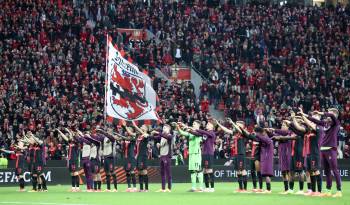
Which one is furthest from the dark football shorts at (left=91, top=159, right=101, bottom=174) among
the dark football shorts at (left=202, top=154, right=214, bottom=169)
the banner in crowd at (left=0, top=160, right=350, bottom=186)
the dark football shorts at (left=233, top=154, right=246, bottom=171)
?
the dark football shorts at (left=233, top=154, right=246, bottom=171)

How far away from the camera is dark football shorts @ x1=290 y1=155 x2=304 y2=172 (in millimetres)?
31775

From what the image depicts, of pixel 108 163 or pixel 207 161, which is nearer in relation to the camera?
pixel 207 161

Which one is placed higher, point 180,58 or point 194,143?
point 180,58

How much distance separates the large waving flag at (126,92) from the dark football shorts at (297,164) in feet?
27.6

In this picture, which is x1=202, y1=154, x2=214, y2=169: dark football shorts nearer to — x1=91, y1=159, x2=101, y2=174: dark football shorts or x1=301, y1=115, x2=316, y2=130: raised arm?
x1=91, y1=159, x2=101, y2=174: dark football shorts

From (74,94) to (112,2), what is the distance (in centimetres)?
1192

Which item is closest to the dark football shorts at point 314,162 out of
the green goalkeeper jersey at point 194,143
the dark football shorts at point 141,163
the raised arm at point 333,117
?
the raised arm at point 333,117

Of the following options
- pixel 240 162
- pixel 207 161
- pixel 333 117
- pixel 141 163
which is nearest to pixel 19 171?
pixel 141 163

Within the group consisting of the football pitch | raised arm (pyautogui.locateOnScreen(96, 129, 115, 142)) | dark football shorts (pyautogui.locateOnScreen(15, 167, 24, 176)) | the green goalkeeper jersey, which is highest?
raised arm (pyautogui.locateOnScreen(96, 129, 115, 142))

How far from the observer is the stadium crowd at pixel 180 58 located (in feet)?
164

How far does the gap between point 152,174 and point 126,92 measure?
8.87 m

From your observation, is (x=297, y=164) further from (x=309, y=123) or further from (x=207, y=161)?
(x=207, y=161)

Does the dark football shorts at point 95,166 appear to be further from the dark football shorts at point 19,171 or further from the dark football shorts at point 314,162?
the dark football shorts at point 314,162

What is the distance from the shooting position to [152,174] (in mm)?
46656
